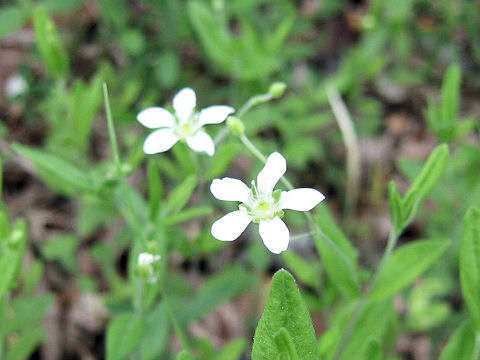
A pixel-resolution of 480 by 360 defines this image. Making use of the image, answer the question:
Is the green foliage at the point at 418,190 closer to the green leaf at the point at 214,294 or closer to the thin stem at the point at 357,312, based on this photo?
the thin stem at the point at 357,312

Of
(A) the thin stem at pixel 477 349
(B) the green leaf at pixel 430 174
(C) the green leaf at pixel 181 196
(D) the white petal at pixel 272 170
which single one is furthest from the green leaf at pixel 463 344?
(C) the green leaf at pixel 181 196

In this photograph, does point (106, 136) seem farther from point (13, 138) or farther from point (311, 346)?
point (311, 346)

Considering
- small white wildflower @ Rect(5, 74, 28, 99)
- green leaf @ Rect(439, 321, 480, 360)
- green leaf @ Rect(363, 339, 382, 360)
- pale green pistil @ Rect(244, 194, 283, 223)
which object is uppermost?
small white wildflower @ Rect(5, 74, 28, 99)

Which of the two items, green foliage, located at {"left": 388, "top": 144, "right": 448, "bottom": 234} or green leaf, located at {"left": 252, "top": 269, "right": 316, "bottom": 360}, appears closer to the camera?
green leaf, located at {"left": 252, "top": 269, "right": 316, "bottom": 360}

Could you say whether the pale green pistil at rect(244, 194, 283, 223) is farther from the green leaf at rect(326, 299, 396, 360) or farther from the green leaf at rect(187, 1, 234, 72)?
the green leaf at rect(187, 1, 234, 72)

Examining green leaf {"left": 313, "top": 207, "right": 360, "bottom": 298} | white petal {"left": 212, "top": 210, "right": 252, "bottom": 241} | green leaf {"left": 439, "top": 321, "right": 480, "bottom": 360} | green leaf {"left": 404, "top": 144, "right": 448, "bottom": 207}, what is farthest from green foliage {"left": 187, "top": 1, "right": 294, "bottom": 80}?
green leaf {"left": 439, "top": 321, "right": 480, "bottom": 360}

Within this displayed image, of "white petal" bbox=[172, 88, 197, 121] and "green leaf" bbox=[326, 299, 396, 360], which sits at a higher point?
"white petal" bbox=[172, 88, 197, 121]

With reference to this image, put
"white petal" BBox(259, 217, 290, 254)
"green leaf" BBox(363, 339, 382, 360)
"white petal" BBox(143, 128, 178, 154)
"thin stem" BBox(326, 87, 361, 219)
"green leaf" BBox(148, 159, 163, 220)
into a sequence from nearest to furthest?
"white petal" BBox(259, 217, 290, 254)
"green leaf" BBox(363, 339, 382, 360)
"white petal" BBox(143, 128, 178, 154)
"green leaf" BBox(148, 159, 163, 220)
"thin stem" BBox(326, 87, 361, 219)

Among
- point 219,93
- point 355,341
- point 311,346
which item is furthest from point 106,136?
point 311,346
